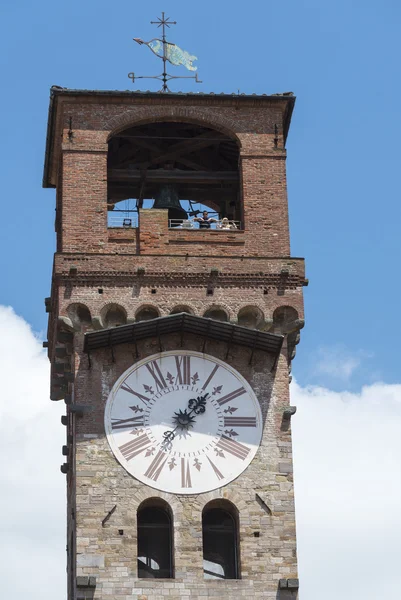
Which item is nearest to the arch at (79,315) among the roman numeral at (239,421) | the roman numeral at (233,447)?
the roman numeral at (239,421)

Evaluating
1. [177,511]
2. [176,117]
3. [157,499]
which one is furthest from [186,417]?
[176,117]

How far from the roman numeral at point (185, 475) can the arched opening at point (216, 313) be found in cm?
366

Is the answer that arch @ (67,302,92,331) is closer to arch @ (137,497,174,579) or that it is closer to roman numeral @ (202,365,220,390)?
roman numeral @ (202,365,220,390)

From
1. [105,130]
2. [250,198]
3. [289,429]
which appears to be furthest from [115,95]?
[289,429]

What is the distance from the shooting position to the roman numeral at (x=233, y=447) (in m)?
47.5

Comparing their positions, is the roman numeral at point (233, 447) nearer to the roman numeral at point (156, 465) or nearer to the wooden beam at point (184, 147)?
the roman numeral at point (156, 465)

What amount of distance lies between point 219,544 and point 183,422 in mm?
2849

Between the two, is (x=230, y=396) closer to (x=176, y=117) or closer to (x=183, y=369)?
(x=183, y=369)

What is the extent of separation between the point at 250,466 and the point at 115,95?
32.7ft

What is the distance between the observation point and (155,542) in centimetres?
4688

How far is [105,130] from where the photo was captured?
5103cm

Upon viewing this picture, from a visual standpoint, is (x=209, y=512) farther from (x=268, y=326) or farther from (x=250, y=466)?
(x=268, y=326)

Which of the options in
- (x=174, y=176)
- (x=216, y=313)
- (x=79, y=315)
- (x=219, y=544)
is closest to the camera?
(x=219, y=544)

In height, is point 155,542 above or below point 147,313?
below
